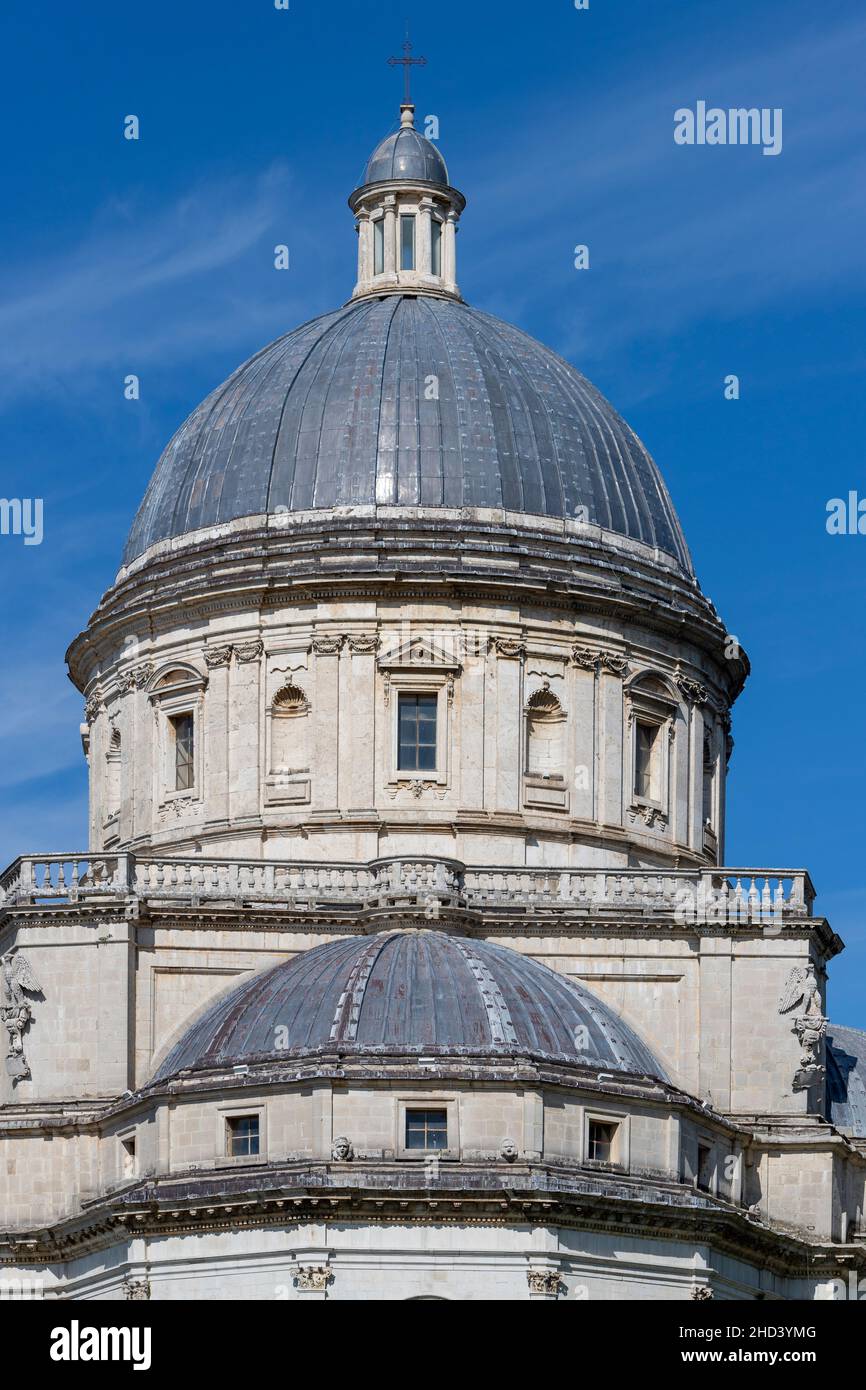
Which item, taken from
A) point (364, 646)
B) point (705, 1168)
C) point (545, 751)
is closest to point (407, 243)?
point (364, 646)

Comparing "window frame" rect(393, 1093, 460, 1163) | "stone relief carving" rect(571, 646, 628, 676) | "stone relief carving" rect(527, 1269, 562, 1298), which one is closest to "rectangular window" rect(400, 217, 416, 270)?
A: "stone relief carving" rect(571, 646, 628, 676)

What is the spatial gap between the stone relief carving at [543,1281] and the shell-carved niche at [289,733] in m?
16.9

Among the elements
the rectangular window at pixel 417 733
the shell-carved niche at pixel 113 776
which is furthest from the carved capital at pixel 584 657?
the shell-carved niche at pixel 113 776

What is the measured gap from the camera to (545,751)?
266 feet

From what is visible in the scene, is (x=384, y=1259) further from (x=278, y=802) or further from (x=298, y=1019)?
(x=278, y=802)

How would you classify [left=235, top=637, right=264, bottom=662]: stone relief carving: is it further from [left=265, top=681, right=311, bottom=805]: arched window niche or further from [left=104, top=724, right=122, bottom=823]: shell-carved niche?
[left=104, top=724, right=122, bottom=823]: shell-carved niche

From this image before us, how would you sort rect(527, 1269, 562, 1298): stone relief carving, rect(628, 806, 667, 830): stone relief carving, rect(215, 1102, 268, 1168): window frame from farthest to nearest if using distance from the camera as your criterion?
rect(628, 806, 667, 830): stone relief carving → rect(215, 1102, 268, 1168): window frame → rect(527, 1269, 562, 1298): stone relief carving

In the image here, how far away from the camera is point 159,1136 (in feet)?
226

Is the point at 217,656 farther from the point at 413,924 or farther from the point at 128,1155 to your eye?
the point at 128,1155

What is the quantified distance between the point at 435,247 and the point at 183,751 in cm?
1491

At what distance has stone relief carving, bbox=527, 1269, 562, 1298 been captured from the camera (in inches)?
2606

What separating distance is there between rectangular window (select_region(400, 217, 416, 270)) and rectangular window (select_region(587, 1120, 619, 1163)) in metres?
27.5

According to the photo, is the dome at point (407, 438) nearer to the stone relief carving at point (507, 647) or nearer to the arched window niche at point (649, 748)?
the stone relief carving at point (507, 647)

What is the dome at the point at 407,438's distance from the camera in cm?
8312
